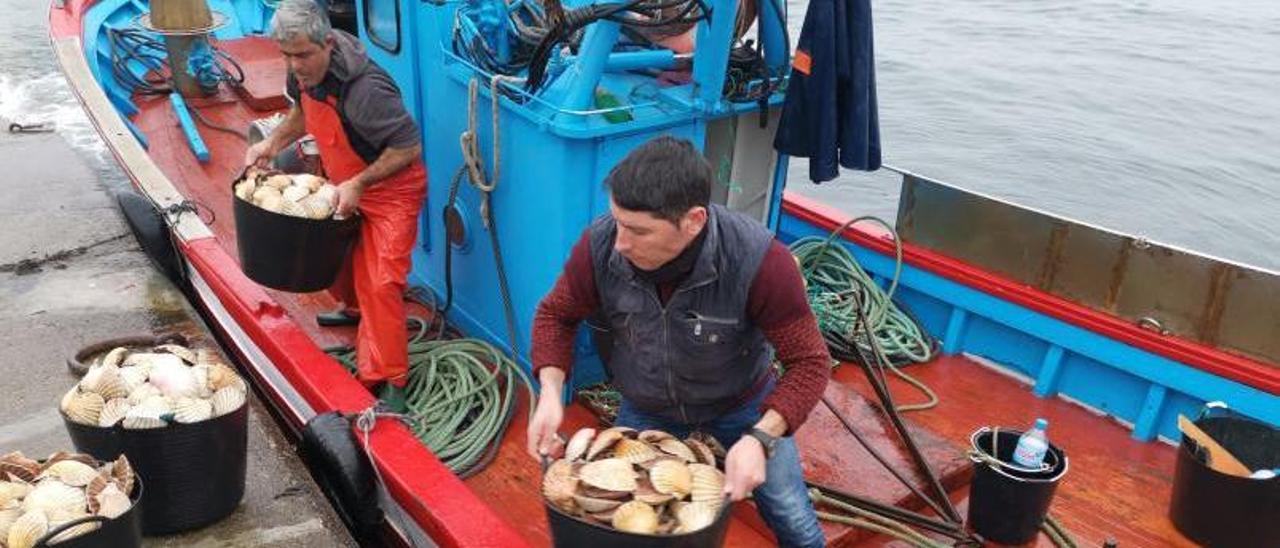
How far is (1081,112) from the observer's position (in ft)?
42.9

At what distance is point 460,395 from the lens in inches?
156

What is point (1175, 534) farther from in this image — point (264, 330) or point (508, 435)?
point (264, 330)

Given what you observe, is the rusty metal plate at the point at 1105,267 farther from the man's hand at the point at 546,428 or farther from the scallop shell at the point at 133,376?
the scallop shell at the point at 133,376

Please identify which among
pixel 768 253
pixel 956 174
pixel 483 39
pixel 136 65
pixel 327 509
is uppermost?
pixel 483 39

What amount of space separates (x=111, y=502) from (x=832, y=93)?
2856 mm

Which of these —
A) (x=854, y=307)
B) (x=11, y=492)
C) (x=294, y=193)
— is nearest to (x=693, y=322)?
(x=11, y=492)

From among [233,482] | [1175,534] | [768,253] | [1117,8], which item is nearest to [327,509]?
[233,482]

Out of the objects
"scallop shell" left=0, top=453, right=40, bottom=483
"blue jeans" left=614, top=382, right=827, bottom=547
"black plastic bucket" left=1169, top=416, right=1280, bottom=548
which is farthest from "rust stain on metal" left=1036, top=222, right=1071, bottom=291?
"scallop shell" left=0, top=453, right=40, bottom=483

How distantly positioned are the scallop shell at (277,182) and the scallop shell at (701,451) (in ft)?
7.28

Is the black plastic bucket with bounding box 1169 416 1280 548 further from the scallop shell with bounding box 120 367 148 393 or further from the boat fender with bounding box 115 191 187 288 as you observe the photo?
the boat fender with bounding box 115 191 187 288

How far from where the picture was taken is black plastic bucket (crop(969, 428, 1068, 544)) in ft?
11.1

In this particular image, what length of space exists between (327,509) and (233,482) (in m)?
0.31

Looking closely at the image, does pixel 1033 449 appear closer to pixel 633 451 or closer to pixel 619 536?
pixel 633 451

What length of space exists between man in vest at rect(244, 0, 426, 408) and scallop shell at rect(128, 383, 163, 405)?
3.76 ft
